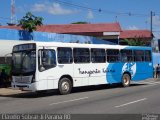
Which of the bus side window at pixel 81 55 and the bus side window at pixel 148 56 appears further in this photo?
the bus side window at pixel 148 56

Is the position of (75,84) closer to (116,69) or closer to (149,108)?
(116,69)

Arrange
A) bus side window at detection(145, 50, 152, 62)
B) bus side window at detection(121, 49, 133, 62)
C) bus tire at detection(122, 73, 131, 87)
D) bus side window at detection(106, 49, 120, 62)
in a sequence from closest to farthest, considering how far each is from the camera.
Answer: bus side window at detection(106, 49, 120, 62) → bus side window at detection(121, 49, 133, 62) → bus tire at detection(122, 73, 131, 87) → bus side window at detection(145, 50, 152, 62)

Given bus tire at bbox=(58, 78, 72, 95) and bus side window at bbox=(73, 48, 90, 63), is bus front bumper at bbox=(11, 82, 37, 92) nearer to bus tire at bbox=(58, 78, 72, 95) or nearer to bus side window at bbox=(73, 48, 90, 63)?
bus tire at bbox=(58, 78, 72, 95)

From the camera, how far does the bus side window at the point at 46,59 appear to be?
19.3 m

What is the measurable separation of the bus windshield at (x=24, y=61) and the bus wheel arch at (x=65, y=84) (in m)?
1.95

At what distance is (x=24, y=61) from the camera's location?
19844mm

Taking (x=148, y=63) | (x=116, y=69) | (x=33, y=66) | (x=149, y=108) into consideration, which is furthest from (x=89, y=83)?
(x=149, y=108)

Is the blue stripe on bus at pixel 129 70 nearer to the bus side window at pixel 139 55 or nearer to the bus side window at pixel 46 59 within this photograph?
the bus side window at pixel 139 55

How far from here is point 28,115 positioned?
1271 cm

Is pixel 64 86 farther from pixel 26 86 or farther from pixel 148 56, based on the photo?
pixel 148 56

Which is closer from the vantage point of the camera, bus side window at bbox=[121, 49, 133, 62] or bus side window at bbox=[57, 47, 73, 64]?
bus side window at bbox=[57, 47, 73, 64]

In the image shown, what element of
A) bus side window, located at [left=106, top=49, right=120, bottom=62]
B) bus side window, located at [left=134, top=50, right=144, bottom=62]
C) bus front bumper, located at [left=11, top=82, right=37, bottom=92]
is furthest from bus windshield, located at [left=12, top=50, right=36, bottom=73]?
bus side window, located at [left=134, top=50, right=144, bottom=62]

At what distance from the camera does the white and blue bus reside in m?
19.4

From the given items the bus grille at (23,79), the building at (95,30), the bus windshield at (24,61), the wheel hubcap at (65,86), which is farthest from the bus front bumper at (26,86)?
the building at (95,30)
